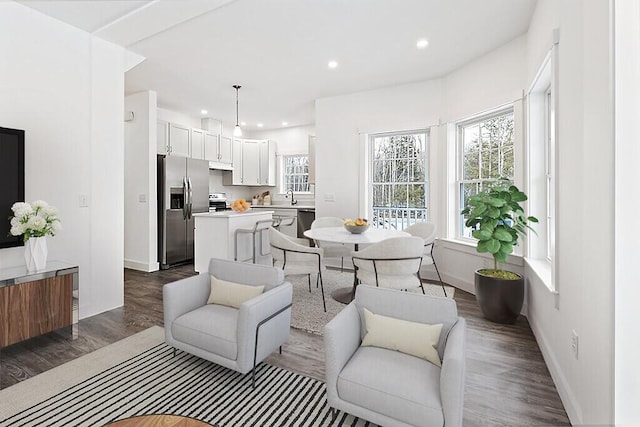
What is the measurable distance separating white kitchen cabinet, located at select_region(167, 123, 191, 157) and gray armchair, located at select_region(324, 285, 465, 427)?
15.7 feet

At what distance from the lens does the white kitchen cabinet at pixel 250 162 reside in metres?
7.01

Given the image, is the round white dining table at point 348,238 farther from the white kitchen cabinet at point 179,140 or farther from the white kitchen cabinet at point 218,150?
the white kitchen cabinet at point 218,150

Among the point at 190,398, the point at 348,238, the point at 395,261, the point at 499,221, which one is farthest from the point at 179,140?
the point at 499,221

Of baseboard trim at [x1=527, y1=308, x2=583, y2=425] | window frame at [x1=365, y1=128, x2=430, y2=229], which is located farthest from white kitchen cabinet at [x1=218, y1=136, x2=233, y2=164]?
baseboard trim at [x1=527, y1=308, x2=583, y2=425]

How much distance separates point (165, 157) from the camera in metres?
5.06

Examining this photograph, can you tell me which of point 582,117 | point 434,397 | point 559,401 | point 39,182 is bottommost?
point 559,401

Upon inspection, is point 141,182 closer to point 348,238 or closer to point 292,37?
point 292,37

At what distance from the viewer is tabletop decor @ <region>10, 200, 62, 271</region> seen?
2.47 m

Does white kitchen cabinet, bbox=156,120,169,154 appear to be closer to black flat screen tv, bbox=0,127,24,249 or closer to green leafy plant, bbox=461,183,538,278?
black flat screen tv, bbox=0,127,24,249

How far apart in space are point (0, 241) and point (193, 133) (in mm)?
3730

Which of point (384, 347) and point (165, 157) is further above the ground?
point (165, 157)
